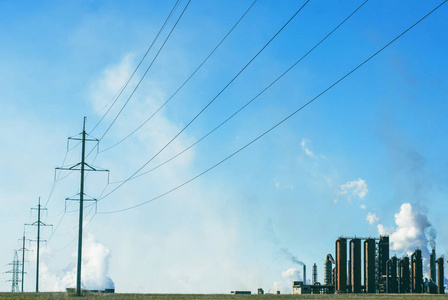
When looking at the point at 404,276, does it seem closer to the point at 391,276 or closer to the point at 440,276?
the point at 391,276

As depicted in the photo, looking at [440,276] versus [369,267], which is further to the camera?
[440,276]

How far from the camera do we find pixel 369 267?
100m

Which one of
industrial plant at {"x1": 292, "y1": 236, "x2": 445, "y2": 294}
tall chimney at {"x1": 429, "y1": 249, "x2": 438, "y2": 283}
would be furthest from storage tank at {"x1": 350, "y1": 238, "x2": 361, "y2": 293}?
tall chimney at {"x1": 429, "y1": 249, "x2": 438, "y2": 283}

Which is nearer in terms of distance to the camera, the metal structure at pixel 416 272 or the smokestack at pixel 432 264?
the metal structure at pixel 416 272

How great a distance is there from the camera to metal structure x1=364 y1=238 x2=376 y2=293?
99938 mm

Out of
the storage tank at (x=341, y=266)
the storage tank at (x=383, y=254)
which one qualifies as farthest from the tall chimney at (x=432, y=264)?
the storage tank at (x=341, y=266)

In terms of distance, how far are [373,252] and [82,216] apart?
74027 millimetres

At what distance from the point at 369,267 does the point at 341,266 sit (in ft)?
18.0

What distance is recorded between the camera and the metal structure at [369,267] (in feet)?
328

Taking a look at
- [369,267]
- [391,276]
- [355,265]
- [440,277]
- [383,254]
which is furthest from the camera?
[383,254]

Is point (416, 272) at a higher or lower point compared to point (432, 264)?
lower

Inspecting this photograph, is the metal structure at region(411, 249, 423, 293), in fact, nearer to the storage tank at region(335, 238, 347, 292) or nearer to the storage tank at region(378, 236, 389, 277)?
the storage tank at region(378, 236, 389, 277)

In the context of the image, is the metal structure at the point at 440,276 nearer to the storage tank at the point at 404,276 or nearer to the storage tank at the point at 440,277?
the storage tank at the point at 440,277

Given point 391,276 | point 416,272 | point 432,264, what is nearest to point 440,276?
point 416,272
